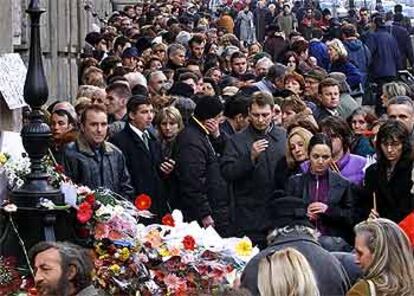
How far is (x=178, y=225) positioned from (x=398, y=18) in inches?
717

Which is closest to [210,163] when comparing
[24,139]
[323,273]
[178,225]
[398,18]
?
[178,225]

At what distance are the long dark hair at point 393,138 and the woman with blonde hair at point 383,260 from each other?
2752 millimetres

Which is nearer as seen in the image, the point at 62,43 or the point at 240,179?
the point at 240,179

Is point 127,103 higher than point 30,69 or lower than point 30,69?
lower

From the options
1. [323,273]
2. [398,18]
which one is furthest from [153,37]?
[323,273]

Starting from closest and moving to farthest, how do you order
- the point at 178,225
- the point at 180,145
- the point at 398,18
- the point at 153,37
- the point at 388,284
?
1. the point at 388,284
2. the point at 178,225
3. the point at 180,145
4. the point at 153,37
5. the point at 398,18

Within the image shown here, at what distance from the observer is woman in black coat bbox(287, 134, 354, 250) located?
10109 mm

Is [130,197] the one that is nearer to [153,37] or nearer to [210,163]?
[210,163]

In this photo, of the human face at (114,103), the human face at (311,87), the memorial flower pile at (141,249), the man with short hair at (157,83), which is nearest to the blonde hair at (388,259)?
the memorial flower pile at (141,249)

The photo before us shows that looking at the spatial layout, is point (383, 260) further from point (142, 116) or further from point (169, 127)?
point (169, 127)

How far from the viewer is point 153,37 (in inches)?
922

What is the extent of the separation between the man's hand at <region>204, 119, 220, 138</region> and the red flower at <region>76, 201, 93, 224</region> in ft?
11.9

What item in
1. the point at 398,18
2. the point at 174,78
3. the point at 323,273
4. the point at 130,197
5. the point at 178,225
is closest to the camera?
the point at 323,273

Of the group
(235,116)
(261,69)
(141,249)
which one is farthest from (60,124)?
(261,69)
